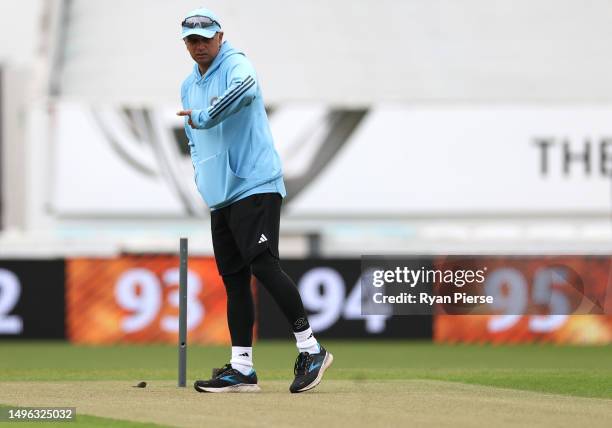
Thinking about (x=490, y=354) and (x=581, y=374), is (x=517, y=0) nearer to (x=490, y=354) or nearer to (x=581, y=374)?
(x=490, y=354)

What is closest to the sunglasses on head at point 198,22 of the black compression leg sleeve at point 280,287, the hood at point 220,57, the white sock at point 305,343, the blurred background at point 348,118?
the hood at point 220,57

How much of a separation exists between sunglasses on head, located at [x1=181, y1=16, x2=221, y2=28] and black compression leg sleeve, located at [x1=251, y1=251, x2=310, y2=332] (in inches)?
43.3

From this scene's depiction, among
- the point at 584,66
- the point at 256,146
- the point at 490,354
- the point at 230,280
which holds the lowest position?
the point at 490,354

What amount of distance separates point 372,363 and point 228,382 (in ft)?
16.1

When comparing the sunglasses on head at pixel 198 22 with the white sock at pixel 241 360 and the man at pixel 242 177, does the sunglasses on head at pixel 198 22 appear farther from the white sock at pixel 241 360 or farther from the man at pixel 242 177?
the white sock at pixel 241 360

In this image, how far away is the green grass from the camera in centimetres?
927

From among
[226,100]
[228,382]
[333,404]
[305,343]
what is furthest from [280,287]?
[226,100]

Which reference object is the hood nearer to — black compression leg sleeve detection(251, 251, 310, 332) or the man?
the man

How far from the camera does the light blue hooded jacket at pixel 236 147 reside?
302 inches


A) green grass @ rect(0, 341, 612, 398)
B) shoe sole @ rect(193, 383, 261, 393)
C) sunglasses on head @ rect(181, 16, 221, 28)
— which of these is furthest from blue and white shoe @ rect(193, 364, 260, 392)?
sunglasses on head @ rect(181, 16, 221, 28)

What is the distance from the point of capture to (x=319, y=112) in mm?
27594

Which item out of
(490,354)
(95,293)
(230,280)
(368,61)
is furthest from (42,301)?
(368,61)

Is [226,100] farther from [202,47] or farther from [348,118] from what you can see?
[348,118]

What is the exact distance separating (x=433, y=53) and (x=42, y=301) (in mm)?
15556
